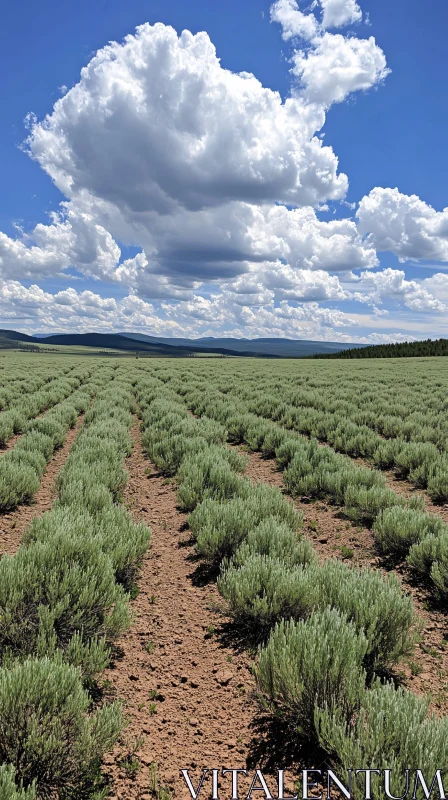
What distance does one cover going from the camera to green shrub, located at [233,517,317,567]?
171 inches

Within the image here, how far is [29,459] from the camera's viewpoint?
8.07 m

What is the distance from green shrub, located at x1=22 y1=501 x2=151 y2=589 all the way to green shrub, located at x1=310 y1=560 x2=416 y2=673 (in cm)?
221

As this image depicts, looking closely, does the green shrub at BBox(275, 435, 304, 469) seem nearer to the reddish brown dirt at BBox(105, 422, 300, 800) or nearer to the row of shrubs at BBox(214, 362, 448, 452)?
the row of shrubs at BBox(214, 362, 448, 452)

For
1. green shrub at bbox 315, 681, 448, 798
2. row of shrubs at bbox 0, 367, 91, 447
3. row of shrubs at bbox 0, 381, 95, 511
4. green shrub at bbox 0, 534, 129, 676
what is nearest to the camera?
green shrub at bbox 315, 681, 448, 798

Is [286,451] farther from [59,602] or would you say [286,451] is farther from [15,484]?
[59,602]

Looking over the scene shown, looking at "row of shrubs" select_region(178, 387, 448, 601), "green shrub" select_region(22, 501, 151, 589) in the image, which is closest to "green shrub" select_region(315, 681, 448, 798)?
"row of shrubs" select_region(178, 387, 448, 601)

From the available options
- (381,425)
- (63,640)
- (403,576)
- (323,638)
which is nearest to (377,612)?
(323,638)

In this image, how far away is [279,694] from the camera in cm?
264

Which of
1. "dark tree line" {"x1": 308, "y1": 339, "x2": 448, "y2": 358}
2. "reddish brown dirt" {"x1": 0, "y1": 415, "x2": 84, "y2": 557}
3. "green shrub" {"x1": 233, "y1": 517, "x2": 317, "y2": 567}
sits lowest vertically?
"reddish brown dirt" {"x1": 0, "y1": 415, "x2": 84, "y2": 557}

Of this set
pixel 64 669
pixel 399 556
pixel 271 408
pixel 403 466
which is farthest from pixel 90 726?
pixel 271 408

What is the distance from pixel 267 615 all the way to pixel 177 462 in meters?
5.82

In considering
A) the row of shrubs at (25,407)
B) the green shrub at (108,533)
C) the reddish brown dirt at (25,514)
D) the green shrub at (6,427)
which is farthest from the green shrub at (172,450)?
the row of shrubs at (25,407)

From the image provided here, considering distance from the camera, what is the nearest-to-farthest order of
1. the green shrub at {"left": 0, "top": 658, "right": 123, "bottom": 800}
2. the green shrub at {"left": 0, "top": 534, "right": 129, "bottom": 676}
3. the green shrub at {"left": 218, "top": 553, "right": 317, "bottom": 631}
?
1. the green shrub at {"left": 0, "top": 658, "right": 123, "bottom": 800}
2. the green shrub at {"left": 0, "top": 534, "right": 129, "bottom": 676}
3. the green shrub at {"left": 218, "top": 553, "right": 317, "bottom": 631}

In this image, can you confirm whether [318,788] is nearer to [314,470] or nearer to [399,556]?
[399,556]
